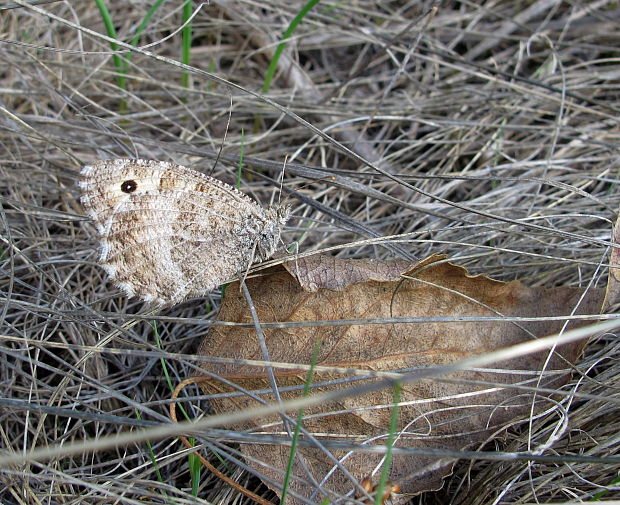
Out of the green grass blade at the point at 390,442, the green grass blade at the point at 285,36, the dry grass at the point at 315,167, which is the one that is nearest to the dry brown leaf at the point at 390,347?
the dry grass at the point at 315,167

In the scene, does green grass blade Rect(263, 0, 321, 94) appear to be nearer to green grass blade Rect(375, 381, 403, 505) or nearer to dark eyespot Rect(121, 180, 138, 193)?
dark eyespot Rect(121, 180, 138, 193)

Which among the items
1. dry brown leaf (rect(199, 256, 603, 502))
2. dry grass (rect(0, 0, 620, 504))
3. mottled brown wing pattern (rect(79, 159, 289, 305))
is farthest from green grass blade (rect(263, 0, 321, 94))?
dry brown leaf (rect(199, 256, 603, 502))

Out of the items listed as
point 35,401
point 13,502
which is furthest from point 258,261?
point 13,502

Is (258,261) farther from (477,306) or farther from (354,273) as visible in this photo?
(477,306)

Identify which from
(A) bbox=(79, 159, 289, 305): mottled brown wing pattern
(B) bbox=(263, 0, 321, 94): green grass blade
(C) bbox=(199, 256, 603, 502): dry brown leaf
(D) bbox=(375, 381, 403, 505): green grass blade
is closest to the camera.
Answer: (D) bbox=(375, 381, 403, 505): green grass blade

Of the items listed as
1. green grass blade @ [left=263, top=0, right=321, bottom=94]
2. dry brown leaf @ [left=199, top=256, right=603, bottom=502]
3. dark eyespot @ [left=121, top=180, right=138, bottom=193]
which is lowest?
dry brown leaf @ [left=199, top=256, right=603, bottom=502]

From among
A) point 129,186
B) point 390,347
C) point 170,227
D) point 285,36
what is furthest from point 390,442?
point 285,36

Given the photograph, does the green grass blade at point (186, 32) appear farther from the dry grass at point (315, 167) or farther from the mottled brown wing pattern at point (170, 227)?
the mottled brown wing pattern at point (170, 227)
